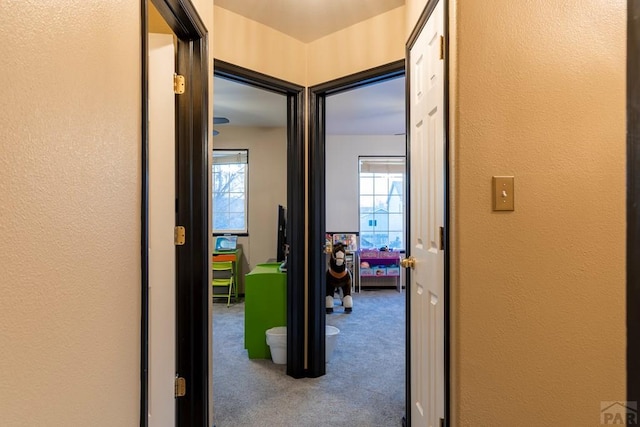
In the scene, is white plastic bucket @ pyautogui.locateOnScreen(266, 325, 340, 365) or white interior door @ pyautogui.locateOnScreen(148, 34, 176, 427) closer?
white interior door @ pyautogui.locateOnScreen(148, 34, 176, 427)

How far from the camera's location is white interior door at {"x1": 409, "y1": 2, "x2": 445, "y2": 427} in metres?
1.44

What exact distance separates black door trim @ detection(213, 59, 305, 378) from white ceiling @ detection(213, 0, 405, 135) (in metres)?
0.39

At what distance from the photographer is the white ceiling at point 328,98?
219cm

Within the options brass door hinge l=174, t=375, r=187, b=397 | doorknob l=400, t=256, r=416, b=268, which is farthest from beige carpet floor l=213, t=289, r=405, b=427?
doorknob l=400, t=256, r=416, b=268

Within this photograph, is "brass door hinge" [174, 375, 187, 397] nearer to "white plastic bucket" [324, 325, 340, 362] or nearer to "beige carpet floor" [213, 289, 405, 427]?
"beige carpet floor" [213, 289, 405, 427]

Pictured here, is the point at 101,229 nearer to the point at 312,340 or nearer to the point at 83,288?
the point at 83,288

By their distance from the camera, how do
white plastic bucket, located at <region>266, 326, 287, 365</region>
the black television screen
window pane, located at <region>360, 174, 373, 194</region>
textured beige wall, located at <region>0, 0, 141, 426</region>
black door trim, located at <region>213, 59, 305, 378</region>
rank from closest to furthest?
textured beige wall, located at <region>0, 0, 141, 426</region>
black door trim, located at <region>213, 59, 305, 378</region>
white plastic bucket, located at <region>266, 326, 287, 365</region>
the black television screen
window pane, located at <region>360, 174, 373, 194</region>

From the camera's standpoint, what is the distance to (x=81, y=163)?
811 millimetres

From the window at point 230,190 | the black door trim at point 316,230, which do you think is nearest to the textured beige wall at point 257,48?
the black door trim at point 316,230

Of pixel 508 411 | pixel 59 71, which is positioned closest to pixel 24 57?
pixel 59 71

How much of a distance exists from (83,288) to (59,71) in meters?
0.45

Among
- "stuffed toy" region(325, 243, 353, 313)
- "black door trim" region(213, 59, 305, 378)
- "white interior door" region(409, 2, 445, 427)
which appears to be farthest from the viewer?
"stuffed toy" region(325, 243, 353, 313)

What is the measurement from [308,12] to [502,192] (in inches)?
65.9

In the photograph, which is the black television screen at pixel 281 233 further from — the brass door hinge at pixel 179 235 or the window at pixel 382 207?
the brass door hinge at pixel 179 235
